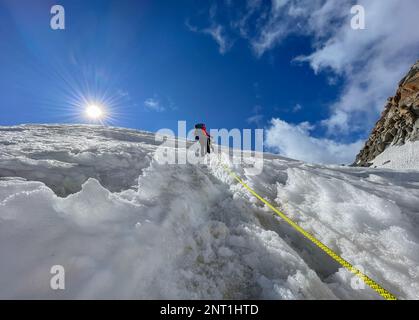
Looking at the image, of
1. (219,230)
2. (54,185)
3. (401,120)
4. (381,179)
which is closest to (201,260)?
(219,230)

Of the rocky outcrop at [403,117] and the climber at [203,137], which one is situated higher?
the rocky outcrop at [403,117]

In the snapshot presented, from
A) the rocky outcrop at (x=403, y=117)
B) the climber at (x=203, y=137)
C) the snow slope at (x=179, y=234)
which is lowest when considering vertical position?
the snow slope at (x=179, y=234)

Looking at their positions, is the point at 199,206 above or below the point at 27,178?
below

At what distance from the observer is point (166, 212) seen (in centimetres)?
470

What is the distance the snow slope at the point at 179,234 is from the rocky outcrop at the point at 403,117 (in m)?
35.0

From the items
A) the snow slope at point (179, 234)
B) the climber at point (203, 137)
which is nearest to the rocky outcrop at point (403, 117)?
the climber at point (203, 137)

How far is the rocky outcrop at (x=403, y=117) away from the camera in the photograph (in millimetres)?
34156

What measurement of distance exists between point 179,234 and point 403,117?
46.6 meters

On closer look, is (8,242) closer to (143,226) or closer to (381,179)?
(143,226)

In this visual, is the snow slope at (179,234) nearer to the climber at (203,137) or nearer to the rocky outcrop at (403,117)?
the climber at (203,137)
